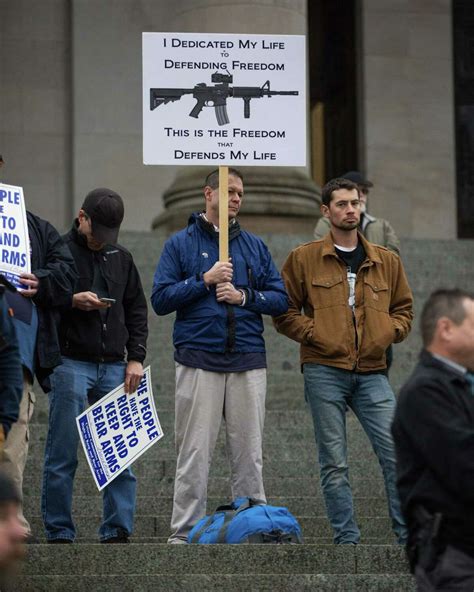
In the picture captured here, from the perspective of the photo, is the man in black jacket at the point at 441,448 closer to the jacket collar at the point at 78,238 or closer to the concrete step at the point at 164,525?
the jacket collar at the point at 78,238

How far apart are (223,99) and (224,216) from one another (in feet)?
2.60

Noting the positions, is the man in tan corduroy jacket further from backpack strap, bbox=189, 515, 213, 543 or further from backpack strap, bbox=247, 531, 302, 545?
backpack strap, bbox=189, 515, 213, 543

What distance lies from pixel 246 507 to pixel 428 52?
14.3 metres

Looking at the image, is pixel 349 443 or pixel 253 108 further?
pixel 349 443

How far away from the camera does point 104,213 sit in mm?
8828

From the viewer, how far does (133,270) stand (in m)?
9.19

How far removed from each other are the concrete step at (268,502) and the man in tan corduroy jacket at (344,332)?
50.7 inches

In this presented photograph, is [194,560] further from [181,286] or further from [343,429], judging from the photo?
[181,286]

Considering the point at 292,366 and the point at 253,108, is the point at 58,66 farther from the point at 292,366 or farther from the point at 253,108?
the point at 253,108

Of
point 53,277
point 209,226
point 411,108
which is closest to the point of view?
point 53,277

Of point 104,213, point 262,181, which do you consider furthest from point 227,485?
point 262,181

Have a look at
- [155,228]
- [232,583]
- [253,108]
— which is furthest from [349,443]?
[155,228]

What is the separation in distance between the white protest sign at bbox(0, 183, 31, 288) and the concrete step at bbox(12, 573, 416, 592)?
1.49m

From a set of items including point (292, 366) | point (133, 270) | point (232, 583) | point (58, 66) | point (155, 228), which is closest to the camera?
point (232, 583)
